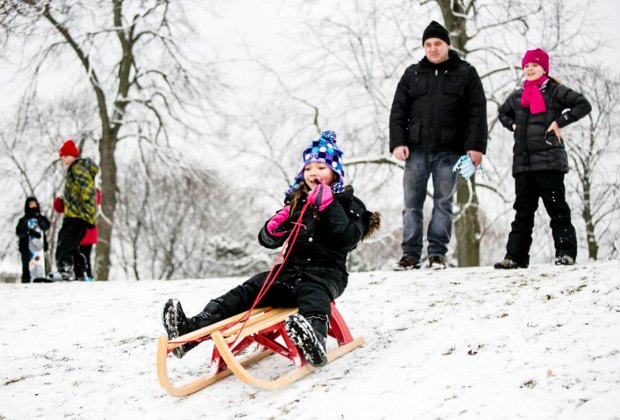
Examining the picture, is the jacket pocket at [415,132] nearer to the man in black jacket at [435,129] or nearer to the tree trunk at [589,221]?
the man in black jacket at [435,129]

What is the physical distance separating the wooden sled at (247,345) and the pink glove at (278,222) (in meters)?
0.48

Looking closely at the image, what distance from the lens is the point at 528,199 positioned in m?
5.35

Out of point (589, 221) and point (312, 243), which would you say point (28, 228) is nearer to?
point (312, 243)

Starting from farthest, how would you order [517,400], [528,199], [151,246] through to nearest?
[151,246], [528,199], [517,400]

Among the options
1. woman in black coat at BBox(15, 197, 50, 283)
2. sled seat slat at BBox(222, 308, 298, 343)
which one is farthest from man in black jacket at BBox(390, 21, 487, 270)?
woman in black coat at BBox(15, 197, 50, 283)

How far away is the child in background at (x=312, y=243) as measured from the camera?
3.52 meters

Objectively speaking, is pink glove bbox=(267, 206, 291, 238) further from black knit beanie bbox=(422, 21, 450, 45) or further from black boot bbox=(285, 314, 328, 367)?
black knit beanie bbox=(422, 21, 450, 45)

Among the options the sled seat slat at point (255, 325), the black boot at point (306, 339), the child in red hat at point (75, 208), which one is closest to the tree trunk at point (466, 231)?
the child in red hat at point (75, 208)

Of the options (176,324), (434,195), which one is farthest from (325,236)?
(434,195)

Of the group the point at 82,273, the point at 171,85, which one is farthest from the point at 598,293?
the point at 171,85

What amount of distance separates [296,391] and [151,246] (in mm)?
29222

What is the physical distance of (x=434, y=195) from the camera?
582cm

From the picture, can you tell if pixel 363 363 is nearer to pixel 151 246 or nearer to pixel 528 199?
pixel 528 199

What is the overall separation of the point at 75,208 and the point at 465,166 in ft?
16.4
